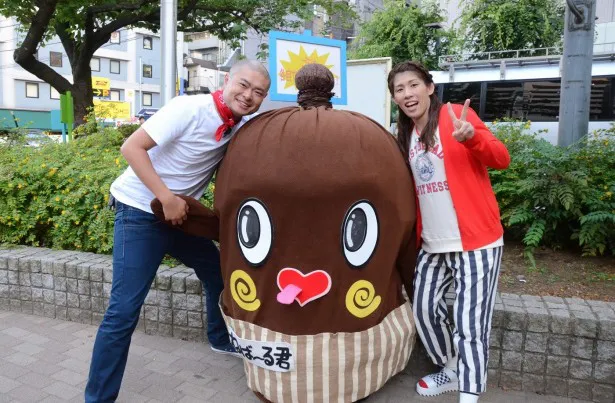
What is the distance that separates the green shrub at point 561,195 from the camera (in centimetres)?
377

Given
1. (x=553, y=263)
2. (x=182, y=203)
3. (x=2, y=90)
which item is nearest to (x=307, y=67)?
(x=182, y=203)

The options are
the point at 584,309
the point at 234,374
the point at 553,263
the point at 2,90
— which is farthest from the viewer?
the point at 2,90

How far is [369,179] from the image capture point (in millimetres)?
2373

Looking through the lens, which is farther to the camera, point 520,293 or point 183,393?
point 520,293

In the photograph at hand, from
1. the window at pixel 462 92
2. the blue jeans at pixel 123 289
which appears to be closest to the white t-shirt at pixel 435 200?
the blue jeans at pixel 123 289

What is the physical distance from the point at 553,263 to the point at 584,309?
0.99 m

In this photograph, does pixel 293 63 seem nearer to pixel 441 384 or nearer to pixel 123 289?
pixel 123 289

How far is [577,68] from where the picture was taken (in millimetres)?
4668

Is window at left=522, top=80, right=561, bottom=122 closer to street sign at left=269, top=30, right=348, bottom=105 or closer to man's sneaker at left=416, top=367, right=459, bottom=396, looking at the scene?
street sign at left=269, top=30, right=348, bottom=105

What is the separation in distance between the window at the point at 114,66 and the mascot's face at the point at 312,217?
140ft

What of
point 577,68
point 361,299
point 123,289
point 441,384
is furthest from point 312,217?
point 577,68

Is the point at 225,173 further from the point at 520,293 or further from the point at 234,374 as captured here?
the point at 520,293

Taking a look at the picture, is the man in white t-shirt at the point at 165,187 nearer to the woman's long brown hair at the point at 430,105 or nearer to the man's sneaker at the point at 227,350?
the woman's long brown hair at the point at 430,105

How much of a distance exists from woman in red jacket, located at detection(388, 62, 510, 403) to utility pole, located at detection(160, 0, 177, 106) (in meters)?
4.11
